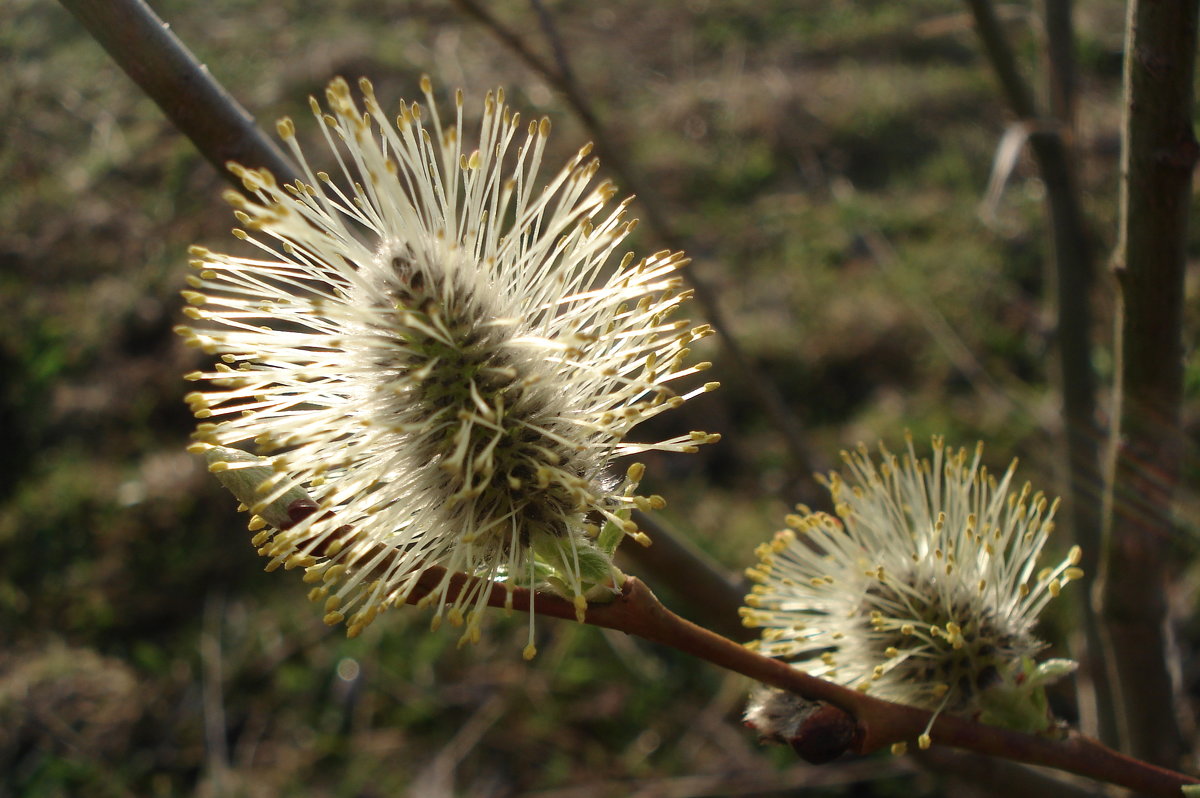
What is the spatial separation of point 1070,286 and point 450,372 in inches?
56.5

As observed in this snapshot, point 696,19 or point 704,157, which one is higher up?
point 696,19

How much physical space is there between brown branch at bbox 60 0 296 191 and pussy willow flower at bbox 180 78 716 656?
147 mm

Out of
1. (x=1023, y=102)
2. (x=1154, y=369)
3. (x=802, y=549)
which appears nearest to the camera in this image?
(x=1154, y=369)

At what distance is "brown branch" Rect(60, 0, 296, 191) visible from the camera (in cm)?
105

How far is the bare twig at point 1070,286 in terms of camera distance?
186 centimetres

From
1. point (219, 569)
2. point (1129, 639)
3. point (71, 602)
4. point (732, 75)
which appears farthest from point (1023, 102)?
point (732, 75)

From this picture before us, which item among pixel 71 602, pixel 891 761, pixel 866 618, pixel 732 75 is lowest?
pixel 71 602

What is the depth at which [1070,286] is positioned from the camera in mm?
1881

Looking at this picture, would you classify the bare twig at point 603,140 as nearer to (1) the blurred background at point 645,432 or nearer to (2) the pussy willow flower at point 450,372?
(1) the blurred background at point 645,432

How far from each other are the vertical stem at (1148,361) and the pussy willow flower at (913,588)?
18 cm

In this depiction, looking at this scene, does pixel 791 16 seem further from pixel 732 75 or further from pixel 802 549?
pixel 802 549

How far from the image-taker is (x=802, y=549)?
1242 mm

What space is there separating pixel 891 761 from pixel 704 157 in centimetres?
330

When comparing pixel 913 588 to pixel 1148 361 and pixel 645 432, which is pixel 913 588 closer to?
pixel 1148 361
